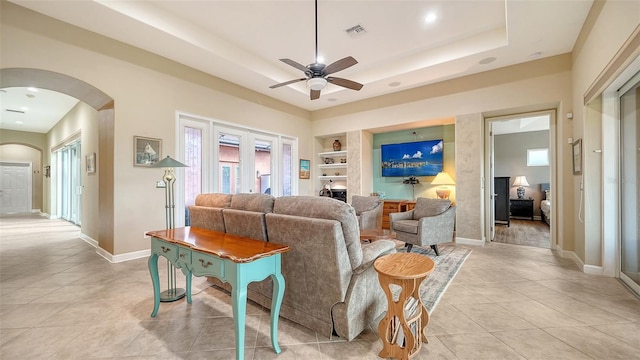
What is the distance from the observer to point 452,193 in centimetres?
549

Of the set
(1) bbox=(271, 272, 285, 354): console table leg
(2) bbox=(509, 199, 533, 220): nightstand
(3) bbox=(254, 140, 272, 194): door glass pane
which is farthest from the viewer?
(2) bbox=(509, 199, 533, 220): nightstand

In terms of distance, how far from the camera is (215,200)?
264cm

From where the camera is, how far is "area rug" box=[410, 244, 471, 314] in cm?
252

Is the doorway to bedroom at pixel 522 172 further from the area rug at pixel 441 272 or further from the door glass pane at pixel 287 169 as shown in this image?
the door glass pane at pixel 287 169

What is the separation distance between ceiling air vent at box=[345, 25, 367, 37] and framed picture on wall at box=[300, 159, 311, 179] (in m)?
3.64

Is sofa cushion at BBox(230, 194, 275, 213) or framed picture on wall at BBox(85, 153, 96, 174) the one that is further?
framed picture on wall at BBox(85, 153, 96, 174)

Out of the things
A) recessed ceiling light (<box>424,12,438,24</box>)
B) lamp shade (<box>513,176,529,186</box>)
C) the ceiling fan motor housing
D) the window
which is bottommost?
lamp shade (<box>513,176,529,186</box>)

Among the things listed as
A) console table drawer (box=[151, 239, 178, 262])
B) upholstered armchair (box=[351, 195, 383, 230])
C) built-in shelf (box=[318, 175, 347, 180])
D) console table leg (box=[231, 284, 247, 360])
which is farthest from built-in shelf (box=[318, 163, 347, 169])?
console table leg (box=[231, 284, 247, 360])

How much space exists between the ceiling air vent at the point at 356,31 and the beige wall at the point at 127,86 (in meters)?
2.70

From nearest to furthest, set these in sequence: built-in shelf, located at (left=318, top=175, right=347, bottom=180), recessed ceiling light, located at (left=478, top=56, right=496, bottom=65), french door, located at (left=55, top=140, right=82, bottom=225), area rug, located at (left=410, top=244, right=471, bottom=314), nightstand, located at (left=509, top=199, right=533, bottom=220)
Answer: area rug, located at (left=410, top=244, right=471, bottom=314), recessed ceiling light, located at (left=478, top=56, right=496, bottom=65), french door, located at (left=55, top=140, right=82, bottom=225), built-in shelf, located at (left=318, top=175, right=347, bottom=180), nightstand, located at (left=509, top=199, right=533, bottom=220)

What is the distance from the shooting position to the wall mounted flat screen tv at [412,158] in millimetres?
5609

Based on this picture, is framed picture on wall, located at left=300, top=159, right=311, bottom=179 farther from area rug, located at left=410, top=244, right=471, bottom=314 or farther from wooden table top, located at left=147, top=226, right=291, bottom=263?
wooden table top, located at left=147, top=226, right=291, bottom=263

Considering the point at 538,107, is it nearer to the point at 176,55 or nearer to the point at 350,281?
the point at 350,281

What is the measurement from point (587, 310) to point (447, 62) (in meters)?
3.74
